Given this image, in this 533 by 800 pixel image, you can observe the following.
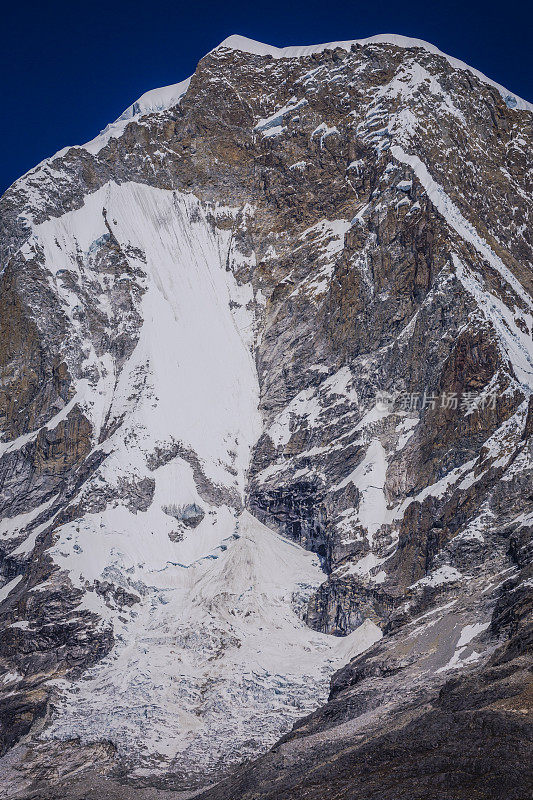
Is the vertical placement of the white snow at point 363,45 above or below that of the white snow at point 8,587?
above

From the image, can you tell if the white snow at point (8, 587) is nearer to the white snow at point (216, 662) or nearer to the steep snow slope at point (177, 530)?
the steep snow slope at point (177, 530)

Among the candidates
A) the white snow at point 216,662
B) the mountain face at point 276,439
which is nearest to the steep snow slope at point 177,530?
the white snow at point 216,662

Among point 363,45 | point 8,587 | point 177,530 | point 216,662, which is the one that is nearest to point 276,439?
point 177,530

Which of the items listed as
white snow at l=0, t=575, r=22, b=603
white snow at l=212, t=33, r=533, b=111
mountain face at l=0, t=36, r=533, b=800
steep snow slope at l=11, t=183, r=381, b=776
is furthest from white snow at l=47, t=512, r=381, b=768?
white snow at l=212, t=33, r=533, b=111

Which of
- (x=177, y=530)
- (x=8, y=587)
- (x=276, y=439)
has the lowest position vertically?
(x=177, y=530)

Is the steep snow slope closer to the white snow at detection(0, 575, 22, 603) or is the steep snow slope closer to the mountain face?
the mountain face

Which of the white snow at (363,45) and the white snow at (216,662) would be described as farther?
the white snow at (363,45)

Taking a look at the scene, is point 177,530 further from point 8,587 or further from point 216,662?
point 216,662

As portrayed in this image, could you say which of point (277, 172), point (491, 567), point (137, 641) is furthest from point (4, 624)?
point (277, 172)
